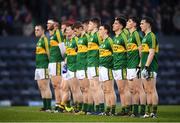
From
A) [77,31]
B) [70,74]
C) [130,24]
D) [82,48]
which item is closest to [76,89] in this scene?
[70,74]

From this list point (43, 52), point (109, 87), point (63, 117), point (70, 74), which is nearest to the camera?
point (63, 117)

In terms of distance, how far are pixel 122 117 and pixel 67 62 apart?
3130 mm

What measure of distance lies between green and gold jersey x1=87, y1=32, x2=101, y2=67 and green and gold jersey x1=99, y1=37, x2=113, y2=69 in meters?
0.50

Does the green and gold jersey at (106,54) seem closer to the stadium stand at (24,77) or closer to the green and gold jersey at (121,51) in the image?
the green and gold jersey at (121,51)

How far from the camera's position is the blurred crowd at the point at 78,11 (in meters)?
30.6

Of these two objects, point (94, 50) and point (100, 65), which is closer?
point (100, 65)

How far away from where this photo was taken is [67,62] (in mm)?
22891

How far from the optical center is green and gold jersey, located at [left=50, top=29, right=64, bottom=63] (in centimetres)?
2311

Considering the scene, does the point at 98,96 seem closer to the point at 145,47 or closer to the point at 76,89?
the point at 76,89

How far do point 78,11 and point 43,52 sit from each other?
27.4 ft

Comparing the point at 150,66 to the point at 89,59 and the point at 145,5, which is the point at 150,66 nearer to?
the point at 89,59

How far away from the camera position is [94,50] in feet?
71.7

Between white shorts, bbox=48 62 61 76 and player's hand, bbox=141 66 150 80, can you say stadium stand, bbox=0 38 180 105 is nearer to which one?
A: white shorts, bbox=48 62 61 76

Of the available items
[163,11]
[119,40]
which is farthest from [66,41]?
[163,11]
